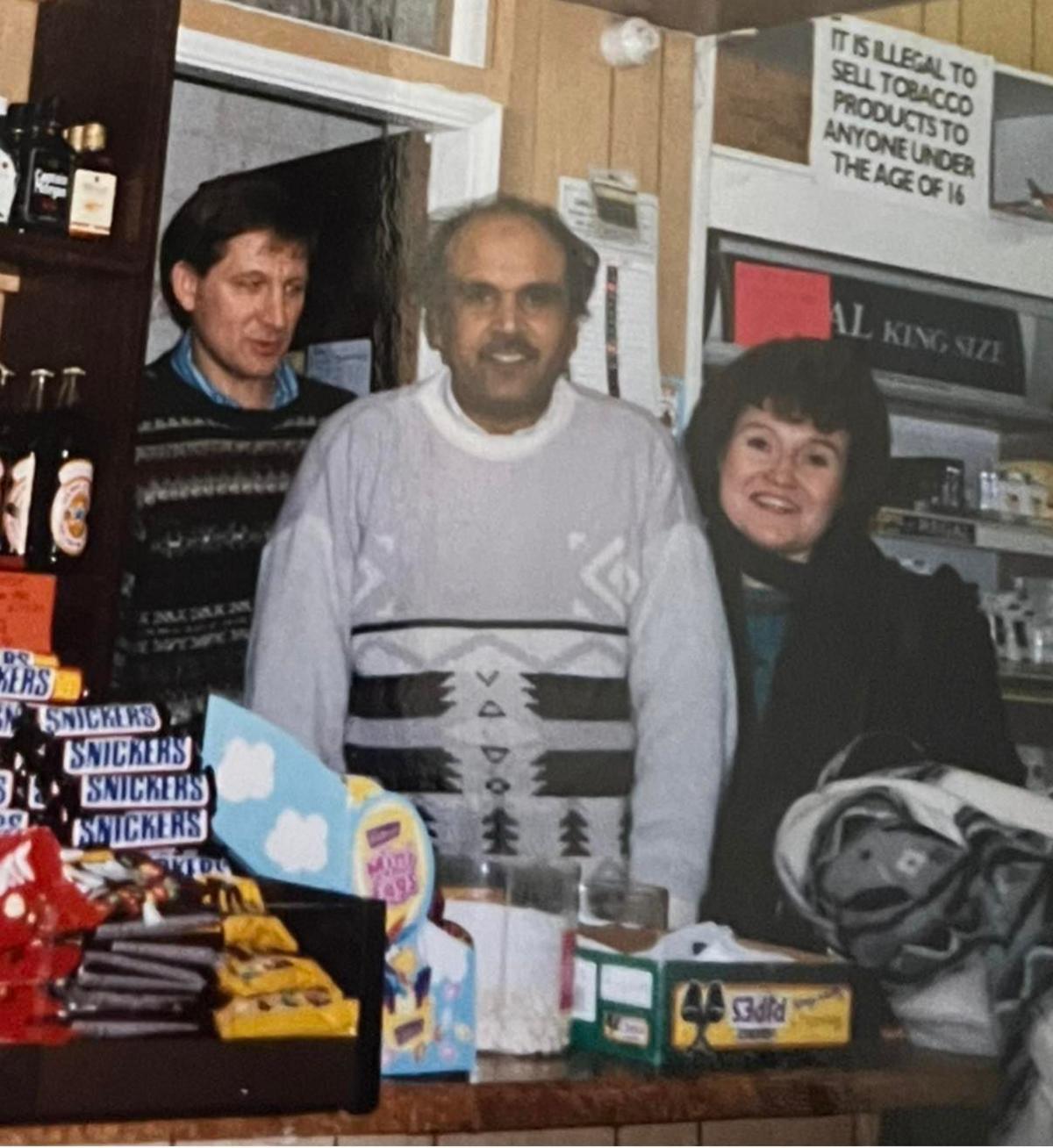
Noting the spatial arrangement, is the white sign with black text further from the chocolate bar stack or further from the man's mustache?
the chocolate bar stack

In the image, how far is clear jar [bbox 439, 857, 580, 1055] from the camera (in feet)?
6.75

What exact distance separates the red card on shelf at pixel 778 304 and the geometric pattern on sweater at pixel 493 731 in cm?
44

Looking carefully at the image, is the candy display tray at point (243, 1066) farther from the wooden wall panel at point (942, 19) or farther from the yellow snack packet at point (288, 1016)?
the wooden wall panel at point (942, 19)

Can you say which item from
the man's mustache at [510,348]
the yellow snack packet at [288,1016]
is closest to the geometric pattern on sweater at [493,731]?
the man's mustache at [510,348]

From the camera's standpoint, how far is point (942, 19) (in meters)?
2.47

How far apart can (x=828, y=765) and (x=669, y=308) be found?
0.58 metres

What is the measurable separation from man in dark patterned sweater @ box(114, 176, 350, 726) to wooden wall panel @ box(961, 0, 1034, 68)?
0.95m

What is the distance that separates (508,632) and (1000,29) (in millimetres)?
1057

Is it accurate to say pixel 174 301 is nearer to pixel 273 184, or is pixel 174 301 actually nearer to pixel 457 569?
pixel 273 184

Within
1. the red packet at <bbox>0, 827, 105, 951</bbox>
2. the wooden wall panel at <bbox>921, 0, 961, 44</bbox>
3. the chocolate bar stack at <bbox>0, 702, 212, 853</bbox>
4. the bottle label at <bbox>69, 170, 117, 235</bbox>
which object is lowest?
the red packet at <bbox>0, 827, 105, 951</bbox>

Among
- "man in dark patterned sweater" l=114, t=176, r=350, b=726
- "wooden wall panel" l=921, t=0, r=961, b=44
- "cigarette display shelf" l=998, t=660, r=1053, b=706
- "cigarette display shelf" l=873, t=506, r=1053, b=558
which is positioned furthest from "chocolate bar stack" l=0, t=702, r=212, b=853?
"wooden wall panel" l=921, t=0, r=961, b=44

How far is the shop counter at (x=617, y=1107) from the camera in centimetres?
177

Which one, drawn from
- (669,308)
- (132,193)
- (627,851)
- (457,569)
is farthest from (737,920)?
(132,193)

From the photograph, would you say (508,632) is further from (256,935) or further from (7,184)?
(7,184)
